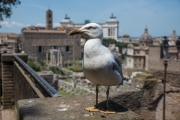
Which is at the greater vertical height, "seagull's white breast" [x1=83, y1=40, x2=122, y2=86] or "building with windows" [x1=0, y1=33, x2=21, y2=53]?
"building with windows" [x1=0, y1=33, x2=21, y2=53]

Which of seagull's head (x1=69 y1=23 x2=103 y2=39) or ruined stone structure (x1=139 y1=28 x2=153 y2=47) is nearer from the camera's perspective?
Answer: seagull's head (x1=69 y1=23 x2=103 y2=39)

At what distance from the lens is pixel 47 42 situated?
6378cm

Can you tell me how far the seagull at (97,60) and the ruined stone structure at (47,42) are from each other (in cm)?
5669

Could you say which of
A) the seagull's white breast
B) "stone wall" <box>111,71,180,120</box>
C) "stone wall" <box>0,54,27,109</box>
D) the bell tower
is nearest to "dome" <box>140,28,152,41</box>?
the bell tower

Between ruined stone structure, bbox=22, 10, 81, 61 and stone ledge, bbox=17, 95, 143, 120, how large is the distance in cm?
5651

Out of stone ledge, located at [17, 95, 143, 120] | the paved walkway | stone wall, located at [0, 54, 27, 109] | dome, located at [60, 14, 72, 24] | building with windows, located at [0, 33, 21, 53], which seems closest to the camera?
stone ledge, located at [17, 95, 143, 120]

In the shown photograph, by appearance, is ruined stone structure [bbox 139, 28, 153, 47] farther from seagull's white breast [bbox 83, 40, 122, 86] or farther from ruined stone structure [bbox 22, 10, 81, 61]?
seagull's white breast [bbox 83, 40, 122, 86]

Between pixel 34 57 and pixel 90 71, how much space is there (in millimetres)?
57059

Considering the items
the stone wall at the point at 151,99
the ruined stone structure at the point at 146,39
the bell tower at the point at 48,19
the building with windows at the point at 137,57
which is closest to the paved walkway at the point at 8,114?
the stone wall at the point at 151,99

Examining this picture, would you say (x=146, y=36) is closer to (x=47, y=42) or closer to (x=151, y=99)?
(x=47, y=42)

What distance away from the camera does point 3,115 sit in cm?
404

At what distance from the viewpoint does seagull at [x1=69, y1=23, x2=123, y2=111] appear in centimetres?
146

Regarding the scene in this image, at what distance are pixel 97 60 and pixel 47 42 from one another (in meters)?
63.8

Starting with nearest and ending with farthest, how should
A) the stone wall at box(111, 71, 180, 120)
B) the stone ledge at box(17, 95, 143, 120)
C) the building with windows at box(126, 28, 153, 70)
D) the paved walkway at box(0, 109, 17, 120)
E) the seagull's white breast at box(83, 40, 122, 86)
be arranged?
the stone ledge at box(17, 95, 143, 120) → the seagull's white breast at box(83, 40, 122, 86) → the paved walkway at box(0, 109, 17, 120) → the stone wall at box(111, 71, 180, 120) → the building with windows at box(126, 28, 153, 70)
